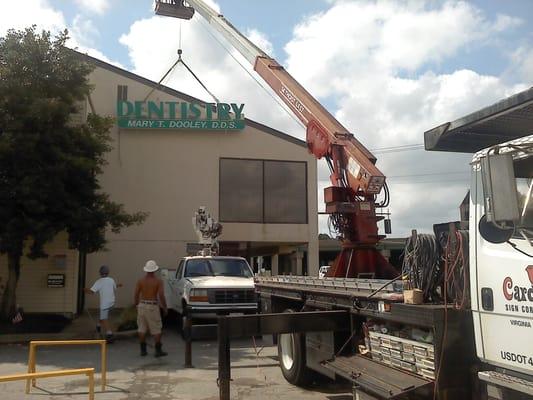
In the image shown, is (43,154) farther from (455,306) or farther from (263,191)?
(455,306)

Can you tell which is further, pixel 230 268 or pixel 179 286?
pixel 230 268

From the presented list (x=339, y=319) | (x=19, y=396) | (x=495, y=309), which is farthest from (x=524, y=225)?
(x=19, y=396)

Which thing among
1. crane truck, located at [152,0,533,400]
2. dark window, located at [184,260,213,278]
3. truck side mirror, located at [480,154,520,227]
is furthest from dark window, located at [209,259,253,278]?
truck side mirror, located at [480,154,520,227]

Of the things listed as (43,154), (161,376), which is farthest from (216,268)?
(161,376)

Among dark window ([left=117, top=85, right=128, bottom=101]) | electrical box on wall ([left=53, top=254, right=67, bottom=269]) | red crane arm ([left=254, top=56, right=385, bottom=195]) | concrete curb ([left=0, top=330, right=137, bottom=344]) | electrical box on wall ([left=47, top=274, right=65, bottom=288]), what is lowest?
concrete curb ([left=0, top=330, right=137, bottom=344])

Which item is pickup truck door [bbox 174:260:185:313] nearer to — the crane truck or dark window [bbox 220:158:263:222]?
the crane truck

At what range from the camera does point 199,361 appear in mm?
10711

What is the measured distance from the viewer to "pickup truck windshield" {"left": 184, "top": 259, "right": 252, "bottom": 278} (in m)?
14.9

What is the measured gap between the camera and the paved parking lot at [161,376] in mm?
8031

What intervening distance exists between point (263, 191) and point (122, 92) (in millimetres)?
6868

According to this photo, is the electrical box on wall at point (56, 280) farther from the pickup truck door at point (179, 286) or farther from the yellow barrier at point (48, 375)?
the yellow barrier at point (48, 375)

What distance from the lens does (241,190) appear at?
77.7ft

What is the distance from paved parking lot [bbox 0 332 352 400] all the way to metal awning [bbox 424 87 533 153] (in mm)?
4082

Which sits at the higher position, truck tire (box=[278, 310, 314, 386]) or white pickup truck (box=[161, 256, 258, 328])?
white pickup truck (box=[161, 256, 258, 328])
